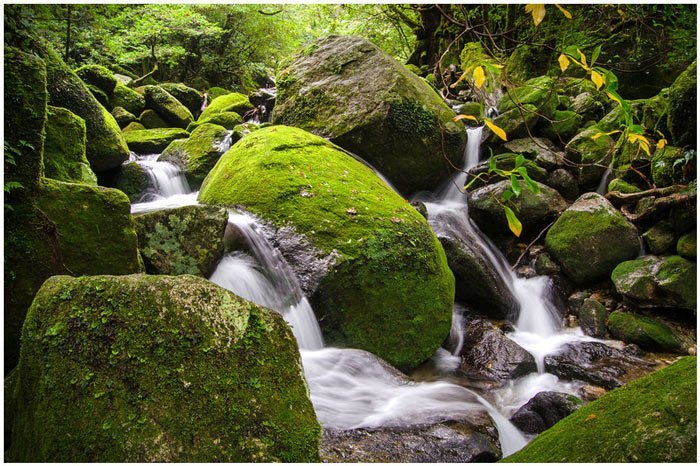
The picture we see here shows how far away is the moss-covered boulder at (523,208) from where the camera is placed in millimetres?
6832

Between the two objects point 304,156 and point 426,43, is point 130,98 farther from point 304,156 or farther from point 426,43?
point 426,43

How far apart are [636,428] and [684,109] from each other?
20.4 ft

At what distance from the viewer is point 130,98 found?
38.2 ft

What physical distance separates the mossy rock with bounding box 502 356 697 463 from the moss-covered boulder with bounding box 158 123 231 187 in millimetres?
7456

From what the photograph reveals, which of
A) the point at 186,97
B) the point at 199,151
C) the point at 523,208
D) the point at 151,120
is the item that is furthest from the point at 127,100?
the point at 523,208

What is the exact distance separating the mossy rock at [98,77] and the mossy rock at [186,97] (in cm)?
232

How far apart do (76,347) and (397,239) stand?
10.5 feet

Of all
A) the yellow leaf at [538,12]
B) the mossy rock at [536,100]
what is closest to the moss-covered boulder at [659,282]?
the mossy rock at [536,100]

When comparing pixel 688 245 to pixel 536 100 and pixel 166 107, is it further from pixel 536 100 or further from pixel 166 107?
pixel 166 107

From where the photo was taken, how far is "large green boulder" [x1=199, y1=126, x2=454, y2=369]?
4.24 metres

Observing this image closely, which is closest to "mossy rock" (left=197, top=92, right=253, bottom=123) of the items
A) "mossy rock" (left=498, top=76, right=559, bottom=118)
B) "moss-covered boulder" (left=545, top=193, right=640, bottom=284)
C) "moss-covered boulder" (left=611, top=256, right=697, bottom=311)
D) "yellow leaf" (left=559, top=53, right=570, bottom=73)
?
"mossy rock" (left=498, top=76, right=559, bottom=118)

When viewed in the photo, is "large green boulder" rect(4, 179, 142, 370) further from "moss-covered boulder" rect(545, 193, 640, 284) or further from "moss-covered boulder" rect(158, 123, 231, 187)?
"moss-covered boulder" rect(545, 193, 640, 284)

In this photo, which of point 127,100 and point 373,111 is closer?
point 373,111

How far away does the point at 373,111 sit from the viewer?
22.4ft
